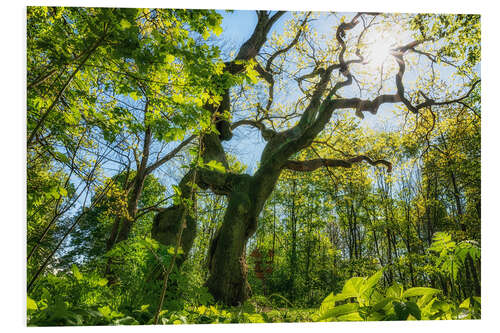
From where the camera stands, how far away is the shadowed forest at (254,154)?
5.56 feet

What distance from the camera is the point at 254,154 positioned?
11.0 ft

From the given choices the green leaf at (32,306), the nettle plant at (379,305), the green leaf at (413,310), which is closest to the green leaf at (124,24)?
the green leaf at (32,306)

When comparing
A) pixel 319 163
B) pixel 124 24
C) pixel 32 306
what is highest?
pixel 124 24

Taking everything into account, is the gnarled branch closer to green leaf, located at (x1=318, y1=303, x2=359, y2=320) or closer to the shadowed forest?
the shadowed forest

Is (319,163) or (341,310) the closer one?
(341,310)

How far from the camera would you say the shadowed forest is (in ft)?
5.56

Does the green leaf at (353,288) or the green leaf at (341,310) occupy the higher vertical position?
the green leaf at (353,288)

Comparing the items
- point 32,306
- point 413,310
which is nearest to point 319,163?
point 413,310

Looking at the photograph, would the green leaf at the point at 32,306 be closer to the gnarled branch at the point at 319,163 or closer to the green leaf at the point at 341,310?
the green leaf at the point at 341,310

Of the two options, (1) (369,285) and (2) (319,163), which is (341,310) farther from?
(2) (319,163)

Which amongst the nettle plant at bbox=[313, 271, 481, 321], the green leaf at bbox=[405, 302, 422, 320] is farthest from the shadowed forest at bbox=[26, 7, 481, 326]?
the green leaf at bbox=[405, 302, 422, 320]

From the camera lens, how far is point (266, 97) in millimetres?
3385

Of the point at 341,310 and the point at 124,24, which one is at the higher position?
the point at 124,24
